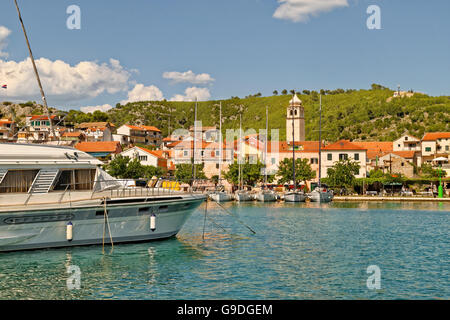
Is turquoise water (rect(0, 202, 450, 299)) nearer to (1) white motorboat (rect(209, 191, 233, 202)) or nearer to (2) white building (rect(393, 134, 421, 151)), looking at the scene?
(1) white motorboat (rect(209, 191, 233, 202))

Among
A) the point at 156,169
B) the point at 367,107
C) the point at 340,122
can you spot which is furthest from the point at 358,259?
the point at 367,107

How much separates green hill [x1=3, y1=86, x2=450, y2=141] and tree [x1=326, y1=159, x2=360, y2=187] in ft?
114

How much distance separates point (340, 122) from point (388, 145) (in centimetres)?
4112

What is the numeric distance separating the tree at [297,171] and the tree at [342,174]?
306 cm

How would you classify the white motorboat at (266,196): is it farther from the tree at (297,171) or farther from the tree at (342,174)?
the tree at (342,174)

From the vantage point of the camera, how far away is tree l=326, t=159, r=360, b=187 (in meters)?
71.9

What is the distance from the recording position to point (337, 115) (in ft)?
503

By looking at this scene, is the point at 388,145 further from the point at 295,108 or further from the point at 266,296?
the point at 266,296

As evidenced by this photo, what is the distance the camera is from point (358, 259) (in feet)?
70.2

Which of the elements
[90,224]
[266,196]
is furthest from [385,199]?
[90,224]

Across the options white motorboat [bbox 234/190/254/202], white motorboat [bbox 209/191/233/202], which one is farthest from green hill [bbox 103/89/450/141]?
white motorboat [bbox 209/191/233/202]

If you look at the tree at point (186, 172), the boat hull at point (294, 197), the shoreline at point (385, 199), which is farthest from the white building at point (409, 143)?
the boat hull at point (294, 197)

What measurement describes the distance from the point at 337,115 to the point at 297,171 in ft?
279

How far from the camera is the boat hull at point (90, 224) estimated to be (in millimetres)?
20766
